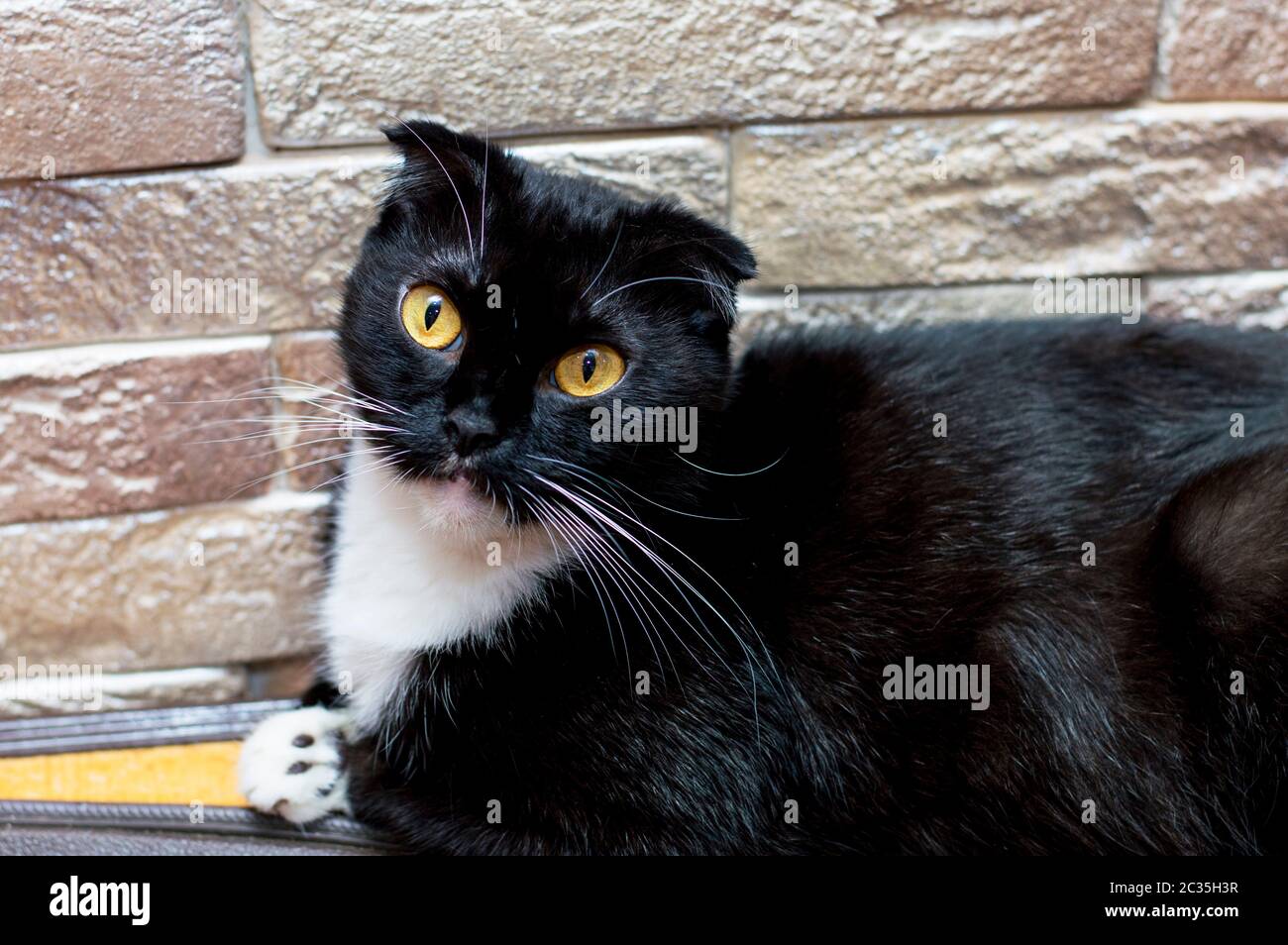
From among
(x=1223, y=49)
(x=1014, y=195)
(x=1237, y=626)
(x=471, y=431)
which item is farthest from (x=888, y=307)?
(x=471, y=431)

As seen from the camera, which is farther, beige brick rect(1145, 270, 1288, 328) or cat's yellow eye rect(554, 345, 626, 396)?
beige brick rect(1145, 270, 1288, 328)

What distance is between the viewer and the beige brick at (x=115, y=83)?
5.32 feet

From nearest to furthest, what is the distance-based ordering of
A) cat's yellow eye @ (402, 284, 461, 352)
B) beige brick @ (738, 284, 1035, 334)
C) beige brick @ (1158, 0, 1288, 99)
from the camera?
cat's yellow eye @ (402, 284, 461, 352)
beige brick @ (1158, 0, 1288, 99)
beige brick @ (738, 284, 1035, 334)

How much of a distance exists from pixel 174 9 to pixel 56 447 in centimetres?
70

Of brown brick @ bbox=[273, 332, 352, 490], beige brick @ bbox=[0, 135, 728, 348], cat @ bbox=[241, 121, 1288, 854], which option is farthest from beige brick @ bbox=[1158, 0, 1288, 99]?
brown brick @ bbox=[273, 332, 352, 490]

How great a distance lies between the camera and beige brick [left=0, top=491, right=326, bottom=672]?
1.86 metres

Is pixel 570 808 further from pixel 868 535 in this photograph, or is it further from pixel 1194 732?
pixel 1194 732

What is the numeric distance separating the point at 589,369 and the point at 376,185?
23.6 inches

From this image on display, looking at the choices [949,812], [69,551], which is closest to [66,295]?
[69,551]

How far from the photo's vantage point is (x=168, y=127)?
1.69m

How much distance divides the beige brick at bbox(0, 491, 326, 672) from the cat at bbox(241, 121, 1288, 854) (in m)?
0.40

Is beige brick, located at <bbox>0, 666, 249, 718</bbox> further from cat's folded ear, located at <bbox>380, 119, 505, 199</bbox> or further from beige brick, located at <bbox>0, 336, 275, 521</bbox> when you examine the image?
cat's folded ear, located at <bbox>380, 119, 505, 199</bbox>

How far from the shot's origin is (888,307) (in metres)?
1.95

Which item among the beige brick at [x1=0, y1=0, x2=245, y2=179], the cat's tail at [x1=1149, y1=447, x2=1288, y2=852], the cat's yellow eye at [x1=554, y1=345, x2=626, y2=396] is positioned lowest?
the cat's tail at [x1=1149, y1=447, x2=1288, y2=852]
